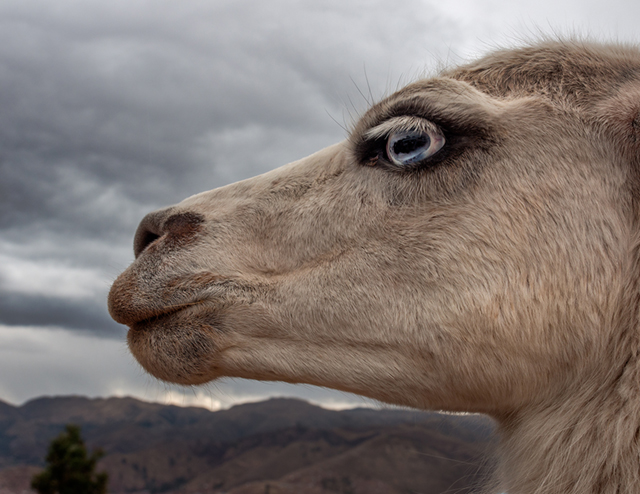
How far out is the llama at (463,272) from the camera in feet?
6.47

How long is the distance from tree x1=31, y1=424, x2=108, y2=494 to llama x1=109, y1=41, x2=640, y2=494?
24.5 metres

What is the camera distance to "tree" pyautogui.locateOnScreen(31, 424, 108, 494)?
2258 cm

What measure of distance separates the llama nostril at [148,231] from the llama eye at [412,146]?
4.24 ft

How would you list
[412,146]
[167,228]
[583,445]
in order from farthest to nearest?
[167,228], [412,146], [583,445]

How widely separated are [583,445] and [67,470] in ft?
87.0

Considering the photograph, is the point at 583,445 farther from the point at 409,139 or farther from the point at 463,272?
the point at 409,139

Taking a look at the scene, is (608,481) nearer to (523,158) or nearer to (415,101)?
(523,158)

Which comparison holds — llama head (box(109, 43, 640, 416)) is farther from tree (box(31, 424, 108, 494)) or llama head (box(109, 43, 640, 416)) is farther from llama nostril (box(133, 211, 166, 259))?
tree (box(31, 424, 108, 494))

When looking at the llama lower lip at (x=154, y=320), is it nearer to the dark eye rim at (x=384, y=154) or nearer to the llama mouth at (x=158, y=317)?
the llama mouth at (x=158, y=317)

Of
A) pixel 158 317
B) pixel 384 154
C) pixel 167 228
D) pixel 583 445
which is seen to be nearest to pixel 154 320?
pixel 158 317

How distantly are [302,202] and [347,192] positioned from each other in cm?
25

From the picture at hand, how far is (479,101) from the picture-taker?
2188mm

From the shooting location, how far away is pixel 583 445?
6.53 feet

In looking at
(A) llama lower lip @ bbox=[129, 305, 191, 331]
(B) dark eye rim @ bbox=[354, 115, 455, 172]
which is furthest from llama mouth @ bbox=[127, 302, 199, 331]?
(B) dark eye rim @ bbox=[354, 115, 455, 172]
